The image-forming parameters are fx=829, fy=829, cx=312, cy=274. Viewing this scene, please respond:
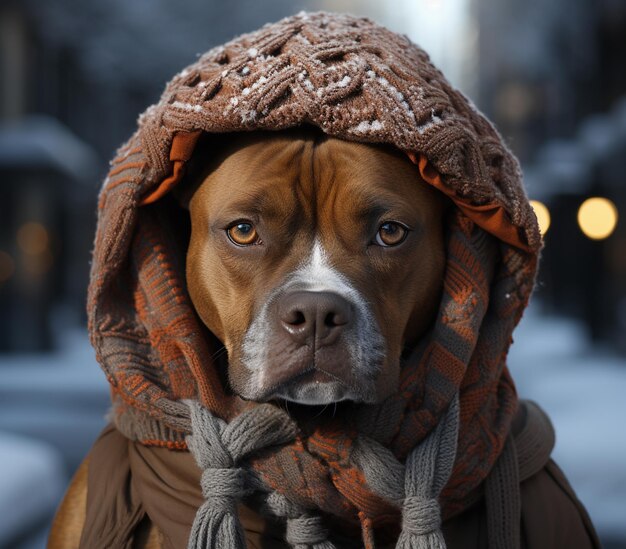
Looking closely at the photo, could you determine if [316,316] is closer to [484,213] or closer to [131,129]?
[484,213]

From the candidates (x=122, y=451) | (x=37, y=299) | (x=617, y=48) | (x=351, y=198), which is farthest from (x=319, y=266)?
(x=37, y=299)

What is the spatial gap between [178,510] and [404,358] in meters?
0.84

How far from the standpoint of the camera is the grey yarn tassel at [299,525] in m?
2.35

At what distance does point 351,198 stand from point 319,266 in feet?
0.76

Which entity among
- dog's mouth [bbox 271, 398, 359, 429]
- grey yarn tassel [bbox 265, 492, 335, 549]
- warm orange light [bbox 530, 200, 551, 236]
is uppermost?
warm orange light [bbox 530, 200, 551, 236]

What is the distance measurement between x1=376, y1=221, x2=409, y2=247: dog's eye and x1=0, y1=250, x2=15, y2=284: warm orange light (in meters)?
15.2

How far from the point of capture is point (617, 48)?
48.3 ft

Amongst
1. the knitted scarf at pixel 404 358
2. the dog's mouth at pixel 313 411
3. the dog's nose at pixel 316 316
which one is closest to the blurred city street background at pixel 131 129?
the knitted scarf at pixel 404 358

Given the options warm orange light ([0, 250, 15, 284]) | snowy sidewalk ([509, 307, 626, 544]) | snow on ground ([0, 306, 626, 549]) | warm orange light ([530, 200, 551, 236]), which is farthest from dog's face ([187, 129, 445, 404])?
warm orange light ([0, 250, 15, 284])

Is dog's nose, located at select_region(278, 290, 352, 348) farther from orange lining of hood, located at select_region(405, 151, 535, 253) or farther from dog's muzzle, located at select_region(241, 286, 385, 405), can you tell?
orange lining of hood, located at select_region(405, 151, 535, 253)

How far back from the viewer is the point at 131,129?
21.1m

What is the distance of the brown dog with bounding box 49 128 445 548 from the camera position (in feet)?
7.45

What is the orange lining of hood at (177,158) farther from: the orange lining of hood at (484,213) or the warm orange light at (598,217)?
the warm orange light at (598,217)

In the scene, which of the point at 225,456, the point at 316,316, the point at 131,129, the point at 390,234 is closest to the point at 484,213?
the point at 390,234
